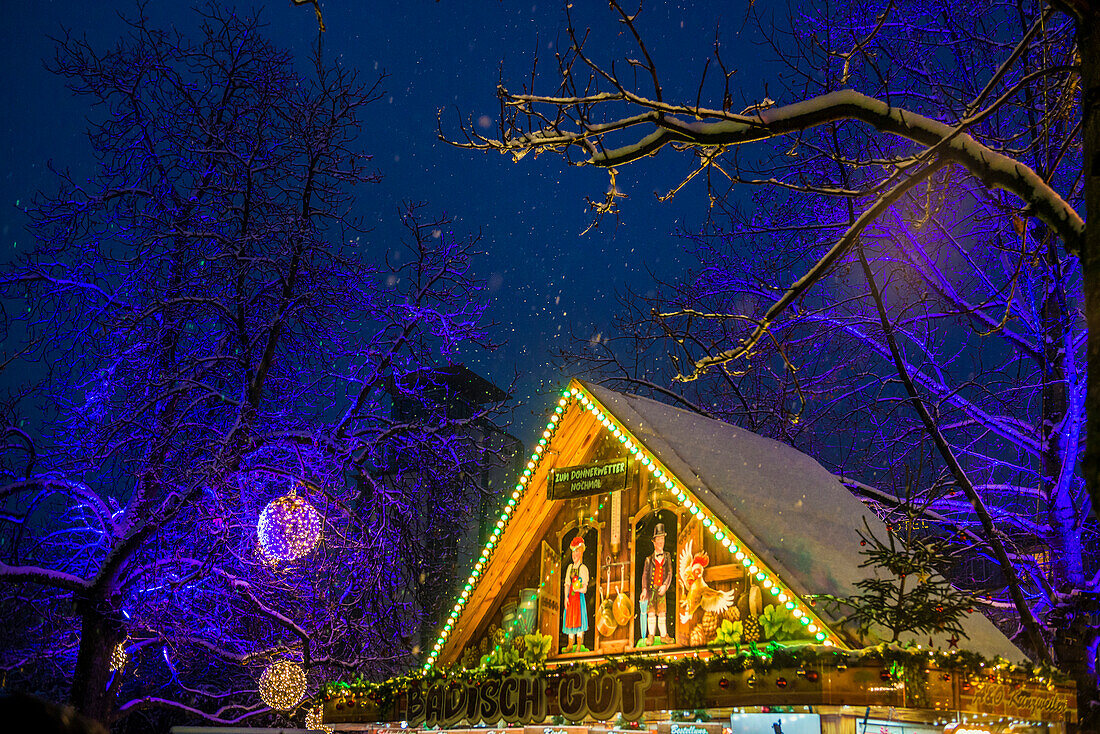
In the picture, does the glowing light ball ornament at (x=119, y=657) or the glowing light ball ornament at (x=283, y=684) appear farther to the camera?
the glowing light ball ornament at (x=283, y=684)

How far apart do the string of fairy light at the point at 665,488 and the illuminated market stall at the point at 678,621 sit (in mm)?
21

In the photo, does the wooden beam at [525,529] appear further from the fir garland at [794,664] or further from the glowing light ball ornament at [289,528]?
the glowing light ball ornament at [289,528]

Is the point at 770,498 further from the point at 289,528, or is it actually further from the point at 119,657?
the point at 119,657

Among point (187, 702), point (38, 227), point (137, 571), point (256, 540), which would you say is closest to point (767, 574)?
point (256, 540)

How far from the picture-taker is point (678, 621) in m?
9.91

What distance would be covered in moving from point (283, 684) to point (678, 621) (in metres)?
9.94

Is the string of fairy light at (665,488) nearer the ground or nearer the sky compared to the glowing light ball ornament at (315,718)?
nearer the sky

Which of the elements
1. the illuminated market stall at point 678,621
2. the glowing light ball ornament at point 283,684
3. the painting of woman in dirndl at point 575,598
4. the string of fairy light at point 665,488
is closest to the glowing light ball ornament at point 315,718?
the illuminated market stall at point 678,621

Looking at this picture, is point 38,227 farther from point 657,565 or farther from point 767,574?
point 767,574

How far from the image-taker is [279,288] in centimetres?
1684

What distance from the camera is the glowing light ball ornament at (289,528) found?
44.2 feet

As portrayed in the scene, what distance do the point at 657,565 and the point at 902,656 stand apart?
3156mm

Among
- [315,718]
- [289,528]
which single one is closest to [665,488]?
[289,528]

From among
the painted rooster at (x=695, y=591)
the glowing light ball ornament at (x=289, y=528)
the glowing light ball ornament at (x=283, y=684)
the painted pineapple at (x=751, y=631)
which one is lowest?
the glowing light ball ornament at (x=283, y=684)
